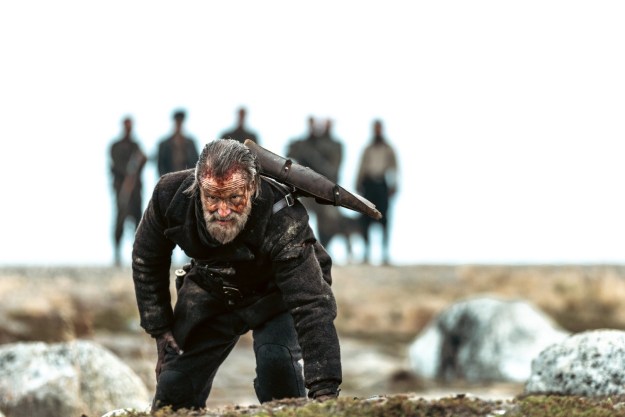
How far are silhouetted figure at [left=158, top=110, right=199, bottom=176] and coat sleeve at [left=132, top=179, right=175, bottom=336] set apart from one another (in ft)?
62.1

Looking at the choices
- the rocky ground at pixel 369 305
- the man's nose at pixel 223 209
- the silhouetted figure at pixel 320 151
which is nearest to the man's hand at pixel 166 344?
the man's nose at pixel 223 209

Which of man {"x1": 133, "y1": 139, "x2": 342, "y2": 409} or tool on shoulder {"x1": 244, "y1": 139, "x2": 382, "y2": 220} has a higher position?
tool on shoulder {"x1": 244, "y1": 139, "x2": 382, "y2": 220}

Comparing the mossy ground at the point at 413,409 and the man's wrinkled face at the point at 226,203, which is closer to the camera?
the mossy ground at the point at 413,409

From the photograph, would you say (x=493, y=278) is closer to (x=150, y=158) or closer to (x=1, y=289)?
(x=150, y=158)

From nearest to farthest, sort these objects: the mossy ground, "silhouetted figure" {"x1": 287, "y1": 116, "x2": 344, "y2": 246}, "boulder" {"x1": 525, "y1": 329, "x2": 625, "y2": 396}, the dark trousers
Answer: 1. the mossy ground
2. the dark trousers
3. "boulder" {"x1": 525, "y1": 329, "x2": 625, "y2": 396}
4. "silhouetted figure" {"x1": 287, "y1": 116, "x2": 344, "y2": 246}

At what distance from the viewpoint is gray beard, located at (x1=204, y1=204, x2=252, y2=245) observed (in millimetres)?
8523

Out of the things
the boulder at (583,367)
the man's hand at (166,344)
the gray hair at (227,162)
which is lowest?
the boulder at (583,367)

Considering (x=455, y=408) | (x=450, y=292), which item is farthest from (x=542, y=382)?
(x=450, y=292)

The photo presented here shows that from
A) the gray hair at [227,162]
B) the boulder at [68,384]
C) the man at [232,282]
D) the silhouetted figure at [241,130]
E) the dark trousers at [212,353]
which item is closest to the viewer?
the gray hair at [227,162]

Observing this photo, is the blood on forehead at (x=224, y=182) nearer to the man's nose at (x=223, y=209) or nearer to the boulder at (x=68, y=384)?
the man's nose at (x=223, y=209)

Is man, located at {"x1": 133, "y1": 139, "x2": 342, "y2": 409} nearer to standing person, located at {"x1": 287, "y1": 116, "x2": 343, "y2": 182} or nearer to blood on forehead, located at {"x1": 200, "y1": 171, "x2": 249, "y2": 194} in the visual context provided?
blood on forehead, located at {"x1": 200, "y1": 171, "x2": 249, "y2": 194}

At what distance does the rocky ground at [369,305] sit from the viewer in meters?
22.3

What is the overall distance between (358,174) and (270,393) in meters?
20.3

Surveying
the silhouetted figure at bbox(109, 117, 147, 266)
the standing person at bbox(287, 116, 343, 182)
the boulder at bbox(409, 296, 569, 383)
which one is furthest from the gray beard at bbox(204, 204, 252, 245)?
the standing person at bbox(287, 116, 343, 182)
